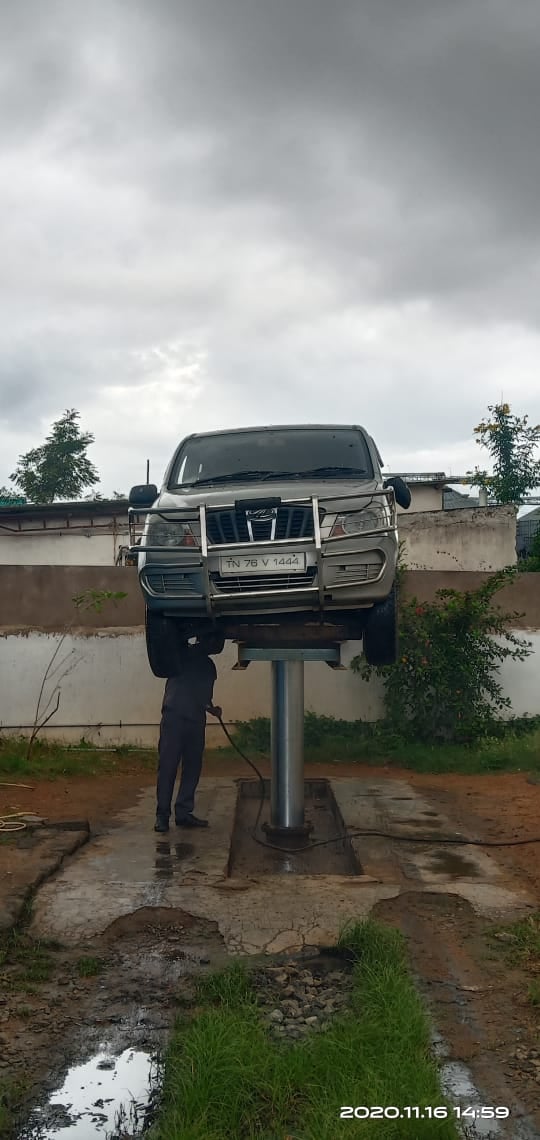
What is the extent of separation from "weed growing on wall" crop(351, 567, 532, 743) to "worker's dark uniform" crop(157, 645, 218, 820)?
4009 mm

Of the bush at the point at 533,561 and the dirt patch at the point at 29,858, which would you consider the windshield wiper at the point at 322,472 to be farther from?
the bush at the point at 533,561

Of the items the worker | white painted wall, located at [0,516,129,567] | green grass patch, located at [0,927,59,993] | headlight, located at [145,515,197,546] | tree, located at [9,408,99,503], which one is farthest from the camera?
tree, located at [9,408,99,503]

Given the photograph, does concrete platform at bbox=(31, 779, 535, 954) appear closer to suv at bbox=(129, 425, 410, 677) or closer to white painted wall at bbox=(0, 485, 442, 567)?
suv at bbox=(129, 425, 410, 677)

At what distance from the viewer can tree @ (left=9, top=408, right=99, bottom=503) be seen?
108ft

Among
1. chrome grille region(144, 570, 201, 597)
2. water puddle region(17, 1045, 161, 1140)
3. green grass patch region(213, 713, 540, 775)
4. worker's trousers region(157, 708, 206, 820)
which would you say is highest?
chrome grille region(144, 570, 201, 597)

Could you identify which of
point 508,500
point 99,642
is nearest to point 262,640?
point 99,642

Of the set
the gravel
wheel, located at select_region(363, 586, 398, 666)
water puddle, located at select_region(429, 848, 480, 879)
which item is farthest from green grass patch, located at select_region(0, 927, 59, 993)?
wheel, located at select_region(363, 586, 398, 666)

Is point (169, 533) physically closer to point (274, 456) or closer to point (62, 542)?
point (274, 456)

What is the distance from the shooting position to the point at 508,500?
2645cm

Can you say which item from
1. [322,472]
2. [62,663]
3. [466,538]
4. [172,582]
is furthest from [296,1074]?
[466,538]

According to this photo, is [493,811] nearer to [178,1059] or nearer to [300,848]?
[300,848]

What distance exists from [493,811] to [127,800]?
3.31 meters

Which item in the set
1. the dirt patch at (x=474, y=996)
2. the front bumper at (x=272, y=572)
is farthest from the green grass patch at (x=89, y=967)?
the front bumper at (x=272, y=572)

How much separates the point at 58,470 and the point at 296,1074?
102 ft
